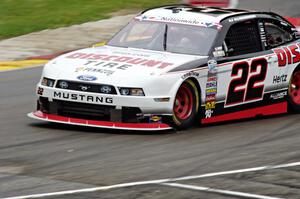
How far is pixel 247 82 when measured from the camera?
40.3 ft

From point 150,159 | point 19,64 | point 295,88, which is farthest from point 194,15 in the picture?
point 19,64

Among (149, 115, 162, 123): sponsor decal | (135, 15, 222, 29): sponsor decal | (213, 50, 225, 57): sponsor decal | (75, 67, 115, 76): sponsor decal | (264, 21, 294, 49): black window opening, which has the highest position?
(135, 15, 222, 29): sponsor decal

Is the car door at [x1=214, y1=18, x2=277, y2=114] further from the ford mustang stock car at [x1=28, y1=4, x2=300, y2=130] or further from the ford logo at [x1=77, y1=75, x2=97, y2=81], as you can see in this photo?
the ford logo at [x1=77, y1=75, x2=97, y2=81]

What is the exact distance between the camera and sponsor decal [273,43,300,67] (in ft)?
42.0

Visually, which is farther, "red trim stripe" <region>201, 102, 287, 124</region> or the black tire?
"red trim stripe" <region>201, 102, 287, 124</region>

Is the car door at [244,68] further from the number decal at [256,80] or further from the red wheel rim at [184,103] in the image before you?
the red wheel rim at [184,103]

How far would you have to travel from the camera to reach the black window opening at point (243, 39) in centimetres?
1228

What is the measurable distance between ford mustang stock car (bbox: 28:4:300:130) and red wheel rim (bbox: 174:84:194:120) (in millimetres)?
12

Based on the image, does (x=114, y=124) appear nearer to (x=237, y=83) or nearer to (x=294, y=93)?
(x=237, y=83)

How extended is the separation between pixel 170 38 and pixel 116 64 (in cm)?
117

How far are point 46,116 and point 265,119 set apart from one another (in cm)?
316

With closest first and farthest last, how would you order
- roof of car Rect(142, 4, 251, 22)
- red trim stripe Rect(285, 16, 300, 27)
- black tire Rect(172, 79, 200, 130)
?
black tire Rect(172, 79, 200, 130)
roof of car Rect(142, 4, 251, 22)
red trim stripe Rect(285, 16, 300, 27)

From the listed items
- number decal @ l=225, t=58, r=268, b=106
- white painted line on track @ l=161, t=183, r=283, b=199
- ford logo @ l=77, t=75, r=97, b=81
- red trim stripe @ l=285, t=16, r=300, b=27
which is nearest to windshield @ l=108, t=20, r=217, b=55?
number decal @ l=225, t=58, r=268, b=106

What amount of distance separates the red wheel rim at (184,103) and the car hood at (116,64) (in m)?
0.35
